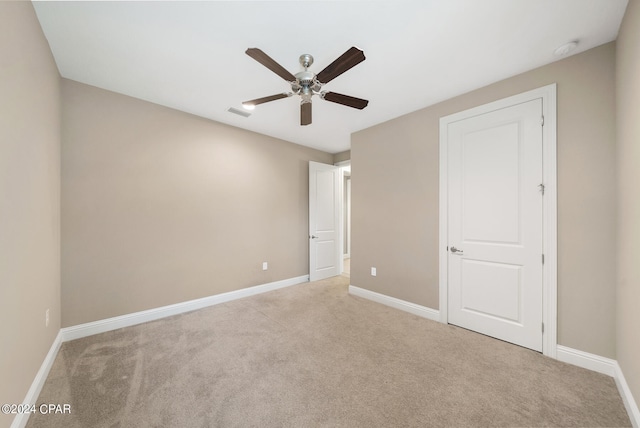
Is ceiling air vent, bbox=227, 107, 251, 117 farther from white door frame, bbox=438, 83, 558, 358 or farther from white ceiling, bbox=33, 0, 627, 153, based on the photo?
white door frame, bbox=438, 83, 558, 358

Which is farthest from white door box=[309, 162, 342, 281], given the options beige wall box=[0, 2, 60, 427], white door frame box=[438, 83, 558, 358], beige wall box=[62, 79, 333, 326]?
beige wall box=[0, 2, 60, 427]

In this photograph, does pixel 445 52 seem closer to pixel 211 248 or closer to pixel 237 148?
pixel 237 148

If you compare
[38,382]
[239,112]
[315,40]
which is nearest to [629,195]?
[315,40]

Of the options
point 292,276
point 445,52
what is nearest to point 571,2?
point 445,52

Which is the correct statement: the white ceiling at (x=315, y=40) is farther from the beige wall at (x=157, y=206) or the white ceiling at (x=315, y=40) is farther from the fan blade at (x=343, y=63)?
the beige wall at (x=157, y=206)

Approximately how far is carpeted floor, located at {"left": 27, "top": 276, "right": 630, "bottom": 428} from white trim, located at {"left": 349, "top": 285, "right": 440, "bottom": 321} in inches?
8.1

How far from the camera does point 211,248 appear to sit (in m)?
3.44

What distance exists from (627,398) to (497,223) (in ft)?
4.72

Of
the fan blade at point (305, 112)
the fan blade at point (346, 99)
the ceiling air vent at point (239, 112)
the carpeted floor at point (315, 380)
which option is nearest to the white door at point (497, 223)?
the carpeted floor at point (315, 380)

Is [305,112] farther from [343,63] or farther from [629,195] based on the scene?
[629,195]

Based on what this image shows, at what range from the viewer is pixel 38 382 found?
1704mm

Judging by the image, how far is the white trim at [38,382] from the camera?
1.39 meters

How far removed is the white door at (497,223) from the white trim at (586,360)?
0.54 feet

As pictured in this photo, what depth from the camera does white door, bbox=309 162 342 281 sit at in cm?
459
